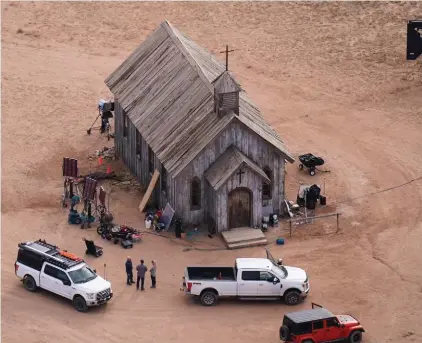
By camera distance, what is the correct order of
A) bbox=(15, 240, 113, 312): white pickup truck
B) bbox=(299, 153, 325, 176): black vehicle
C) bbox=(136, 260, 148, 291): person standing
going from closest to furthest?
bbox=(15, 240, 113, 312): white pickup truck, bbox=(136, 260, 148, 291): person standing, bbox=(299, 153, 325, 176): black vehicle

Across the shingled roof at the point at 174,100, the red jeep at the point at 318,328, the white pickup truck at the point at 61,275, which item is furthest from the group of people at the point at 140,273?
the red jeep at the point at 318,328

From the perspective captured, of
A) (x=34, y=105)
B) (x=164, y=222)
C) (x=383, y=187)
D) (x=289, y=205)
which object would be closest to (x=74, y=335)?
(x=164, y=222)

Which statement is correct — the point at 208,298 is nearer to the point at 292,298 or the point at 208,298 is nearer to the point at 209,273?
the point at 209,273

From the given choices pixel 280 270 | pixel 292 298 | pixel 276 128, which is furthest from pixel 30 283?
pixel 276 128

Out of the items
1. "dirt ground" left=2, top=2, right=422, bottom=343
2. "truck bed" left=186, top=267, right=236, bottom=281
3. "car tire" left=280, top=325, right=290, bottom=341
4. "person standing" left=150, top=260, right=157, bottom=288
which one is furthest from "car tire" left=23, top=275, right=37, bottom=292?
"car tire" left=280, top=325, right=290, bottom=341

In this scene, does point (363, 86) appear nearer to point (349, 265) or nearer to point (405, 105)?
point (405, 105)

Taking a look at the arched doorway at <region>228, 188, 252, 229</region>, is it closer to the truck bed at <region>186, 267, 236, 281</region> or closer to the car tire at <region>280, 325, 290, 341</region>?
the truck bed at <region>186, 267, 236, 281</region>
